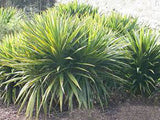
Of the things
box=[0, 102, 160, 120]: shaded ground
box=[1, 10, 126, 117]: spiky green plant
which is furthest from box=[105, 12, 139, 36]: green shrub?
box=[0, 102, 160, 120]: shaded ground

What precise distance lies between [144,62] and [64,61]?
1622mm

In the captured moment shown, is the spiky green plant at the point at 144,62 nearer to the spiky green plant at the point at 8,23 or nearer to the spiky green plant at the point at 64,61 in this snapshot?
the spiky green plant at the point at 64,61

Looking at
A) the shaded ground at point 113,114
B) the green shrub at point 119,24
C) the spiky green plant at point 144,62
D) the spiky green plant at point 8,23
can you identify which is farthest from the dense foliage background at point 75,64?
the spiky green plant at point 8,23

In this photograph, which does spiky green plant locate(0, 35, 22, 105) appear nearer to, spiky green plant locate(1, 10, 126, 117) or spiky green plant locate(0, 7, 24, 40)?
spiky green plant locate(1, 10, 126, 117)

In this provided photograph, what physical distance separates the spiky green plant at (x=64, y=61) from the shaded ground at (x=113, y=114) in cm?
21

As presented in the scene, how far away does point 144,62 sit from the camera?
4.71m

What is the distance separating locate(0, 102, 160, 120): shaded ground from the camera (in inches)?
167

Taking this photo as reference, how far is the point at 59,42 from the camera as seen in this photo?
3.97 m

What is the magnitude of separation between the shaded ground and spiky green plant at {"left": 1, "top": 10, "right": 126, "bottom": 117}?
0.68 feet

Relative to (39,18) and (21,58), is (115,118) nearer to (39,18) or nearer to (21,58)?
(21,58)

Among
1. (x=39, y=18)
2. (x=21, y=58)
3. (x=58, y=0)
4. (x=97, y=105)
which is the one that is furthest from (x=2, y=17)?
(x=58, y=0)

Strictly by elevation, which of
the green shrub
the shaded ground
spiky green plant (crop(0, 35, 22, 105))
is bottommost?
the shaded ground

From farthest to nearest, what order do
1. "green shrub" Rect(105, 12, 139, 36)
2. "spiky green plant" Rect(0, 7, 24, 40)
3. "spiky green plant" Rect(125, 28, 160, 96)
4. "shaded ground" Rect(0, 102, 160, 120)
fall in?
"spiky green plant" Rect(0, 7, 24, 40)
"green shrub" Rect(105, 12, 139, 36)
"spiky green plant" Rect(125, 28, 160, 96)
"shaded ground" Rect(0, 102, 160, 120)

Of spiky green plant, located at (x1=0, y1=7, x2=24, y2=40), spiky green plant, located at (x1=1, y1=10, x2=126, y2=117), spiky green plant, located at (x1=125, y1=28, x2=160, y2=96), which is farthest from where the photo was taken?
spiky green plant, located at (x1=0, y1=7, x2=24, y2=40)
